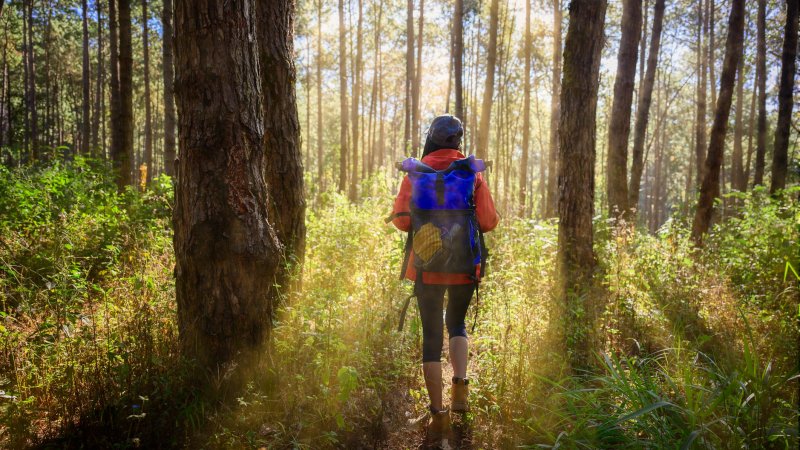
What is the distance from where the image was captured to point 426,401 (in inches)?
139

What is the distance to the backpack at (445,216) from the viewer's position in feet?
9.70

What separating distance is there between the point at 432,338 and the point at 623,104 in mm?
7165

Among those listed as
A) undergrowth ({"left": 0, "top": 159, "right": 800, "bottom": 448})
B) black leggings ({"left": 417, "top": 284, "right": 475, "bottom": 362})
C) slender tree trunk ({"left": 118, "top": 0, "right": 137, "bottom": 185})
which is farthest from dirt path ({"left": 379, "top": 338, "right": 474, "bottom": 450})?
slender tree trunk ({"left": 118, "top": 0, "right": 137, "bottom": 185})

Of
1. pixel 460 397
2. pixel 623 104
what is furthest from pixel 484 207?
pixel 623 104

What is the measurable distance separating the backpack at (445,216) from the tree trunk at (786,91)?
31.6ft

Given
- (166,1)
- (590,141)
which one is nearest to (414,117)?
(166,1)

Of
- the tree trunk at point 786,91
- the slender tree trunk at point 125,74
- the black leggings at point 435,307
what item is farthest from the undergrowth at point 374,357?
the tree trunk at point 786,91

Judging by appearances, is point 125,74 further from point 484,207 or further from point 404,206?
point 484,207

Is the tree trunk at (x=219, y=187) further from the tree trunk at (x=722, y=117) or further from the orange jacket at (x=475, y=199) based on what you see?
the tree trunk at (x=722, y=117)

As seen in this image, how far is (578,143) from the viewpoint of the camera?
5.70 meters

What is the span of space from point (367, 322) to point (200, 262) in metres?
1.63

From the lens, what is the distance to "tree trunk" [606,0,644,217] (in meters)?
7.94

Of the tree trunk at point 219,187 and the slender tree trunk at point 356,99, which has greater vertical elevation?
the slender tree trunk at point 356,99

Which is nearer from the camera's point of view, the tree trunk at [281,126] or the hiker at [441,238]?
the hiker at [441,238]
